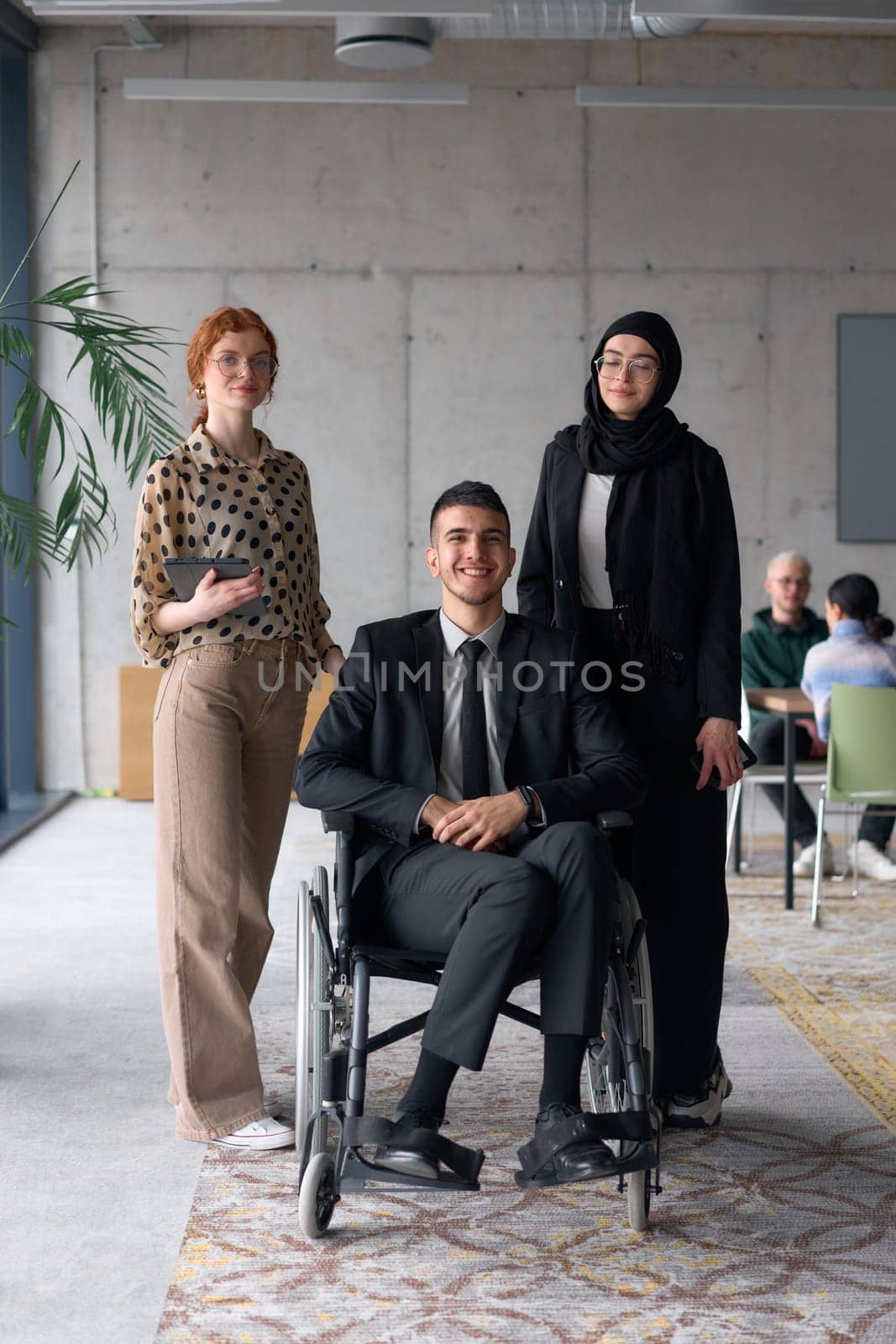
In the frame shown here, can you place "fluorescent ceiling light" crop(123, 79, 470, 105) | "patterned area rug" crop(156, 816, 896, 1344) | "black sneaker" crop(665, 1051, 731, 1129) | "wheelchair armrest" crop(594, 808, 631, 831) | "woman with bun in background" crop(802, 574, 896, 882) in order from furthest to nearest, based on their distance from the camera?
"fluorescent ceiling light" crop(123, 79, 470, 105)
"woman with bun in background" crop(802, 574, 896, 882)
"black sneaker" crop(665, 1051, 731, 1129)
"wheelchair armrest" crop(594, 808, 631, 831)
"patterned area rug" crop(156, 816, 896, 1344)

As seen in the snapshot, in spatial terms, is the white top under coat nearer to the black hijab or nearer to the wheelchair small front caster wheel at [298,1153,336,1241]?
the black hijab

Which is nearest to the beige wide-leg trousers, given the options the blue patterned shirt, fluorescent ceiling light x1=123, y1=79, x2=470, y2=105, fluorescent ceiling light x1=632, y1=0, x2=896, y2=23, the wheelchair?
the wheelchair

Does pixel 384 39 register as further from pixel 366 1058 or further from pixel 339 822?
pixel 366 1058

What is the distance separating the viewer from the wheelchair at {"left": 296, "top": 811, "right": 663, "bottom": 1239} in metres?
2.28

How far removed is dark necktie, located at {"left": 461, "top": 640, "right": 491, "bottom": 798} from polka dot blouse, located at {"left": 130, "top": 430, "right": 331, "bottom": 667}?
1.35ft

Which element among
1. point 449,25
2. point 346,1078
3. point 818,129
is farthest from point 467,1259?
point 818,129

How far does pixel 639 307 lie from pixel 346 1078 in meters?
5.91

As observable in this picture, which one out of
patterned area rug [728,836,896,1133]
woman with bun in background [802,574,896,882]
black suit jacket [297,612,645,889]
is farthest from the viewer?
woman with bun in background [802,574,896,882]

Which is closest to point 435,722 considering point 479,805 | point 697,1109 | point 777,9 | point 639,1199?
point 479,805

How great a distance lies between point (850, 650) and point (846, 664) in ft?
0.19

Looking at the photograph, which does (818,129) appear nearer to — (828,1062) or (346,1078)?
(828,1062)

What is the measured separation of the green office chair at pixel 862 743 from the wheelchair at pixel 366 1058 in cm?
259

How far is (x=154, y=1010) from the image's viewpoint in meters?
3.93

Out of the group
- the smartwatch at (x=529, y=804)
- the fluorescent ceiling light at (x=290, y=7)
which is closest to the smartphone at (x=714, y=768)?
the smartwatch at (x=529, y=804)
